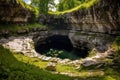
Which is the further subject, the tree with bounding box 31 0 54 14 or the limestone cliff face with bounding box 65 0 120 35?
the tree with bounding box 31 0 54 14

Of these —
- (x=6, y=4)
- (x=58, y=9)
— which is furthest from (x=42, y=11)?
(x=6, y=4)

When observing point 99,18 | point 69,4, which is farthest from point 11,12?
point 69,4

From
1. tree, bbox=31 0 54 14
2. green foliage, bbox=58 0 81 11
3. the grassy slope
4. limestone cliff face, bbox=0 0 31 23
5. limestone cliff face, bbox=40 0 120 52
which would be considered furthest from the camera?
green foliage, bbox=58 0 81 11

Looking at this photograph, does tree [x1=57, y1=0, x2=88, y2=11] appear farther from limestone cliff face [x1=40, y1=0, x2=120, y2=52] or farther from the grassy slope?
the grassy slope

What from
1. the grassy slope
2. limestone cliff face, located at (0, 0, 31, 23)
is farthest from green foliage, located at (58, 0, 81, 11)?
the grassy slope

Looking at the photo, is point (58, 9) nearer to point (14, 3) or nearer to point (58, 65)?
point (14, 3)

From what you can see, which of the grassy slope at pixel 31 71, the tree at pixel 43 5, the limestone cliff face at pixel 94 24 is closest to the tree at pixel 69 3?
the tree at pixel 43 5

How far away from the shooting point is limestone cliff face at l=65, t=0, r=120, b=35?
30.0 metres

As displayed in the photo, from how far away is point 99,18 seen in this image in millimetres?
36688

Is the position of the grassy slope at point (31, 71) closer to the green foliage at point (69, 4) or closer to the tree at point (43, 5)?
the tree at point (43, 5)

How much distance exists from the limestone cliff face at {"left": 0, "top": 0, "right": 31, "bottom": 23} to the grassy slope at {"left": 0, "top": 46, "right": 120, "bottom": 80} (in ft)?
41.0

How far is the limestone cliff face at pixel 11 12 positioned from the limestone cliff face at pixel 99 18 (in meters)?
12.6

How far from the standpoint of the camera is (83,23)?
4528 cm

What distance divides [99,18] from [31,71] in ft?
79.1
